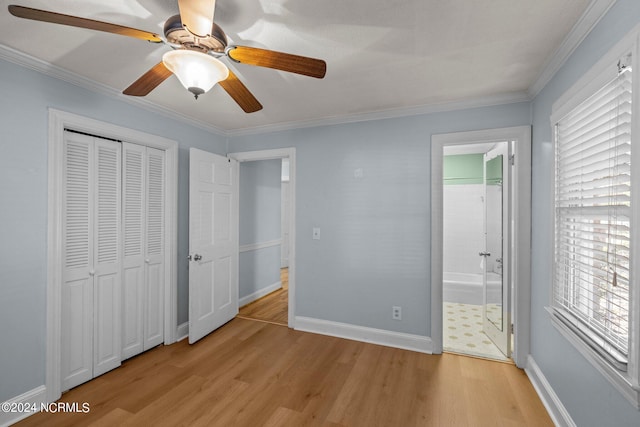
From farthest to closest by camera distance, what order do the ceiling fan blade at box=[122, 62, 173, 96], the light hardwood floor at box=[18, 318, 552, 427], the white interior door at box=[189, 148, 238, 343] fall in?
the white interior door at box=[189, 148, 238, 343] → the light hardwood floor at box=[18, 318, 552, 427] → the ceiling fan blade at box=[122, 62, 173, 96]

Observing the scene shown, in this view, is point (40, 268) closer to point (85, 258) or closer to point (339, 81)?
point (85, 258)

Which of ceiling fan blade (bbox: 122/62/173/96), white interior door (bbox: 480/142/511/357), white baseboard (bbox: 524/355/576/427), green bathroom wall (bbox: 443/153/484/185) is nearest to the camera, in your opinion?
ceiling fan blade (bbox: 122/62/173/96)

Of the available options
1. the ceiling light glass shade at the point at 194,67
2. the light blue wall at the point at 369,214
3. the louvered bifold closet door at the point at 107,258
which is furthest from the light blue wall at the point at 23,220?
the light blue wall at the point at 369,214

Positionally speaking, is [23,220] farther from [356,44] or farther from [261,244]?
[261,244]

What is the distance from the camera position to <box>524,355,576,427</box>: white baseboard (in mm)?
1774

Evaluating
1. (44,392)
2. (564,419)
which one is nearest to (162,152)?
(44,392)

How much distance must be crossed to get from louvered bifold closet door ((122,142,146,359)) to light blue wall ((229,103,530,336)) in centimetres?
150

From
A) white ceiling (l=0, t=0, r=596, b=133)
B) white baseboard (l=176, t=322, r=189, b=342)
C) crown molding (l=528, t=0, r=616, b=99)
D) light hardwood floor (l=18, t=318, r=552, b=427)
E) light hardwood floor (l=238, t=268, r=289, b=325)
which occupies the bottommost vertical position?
light hardwood floor (l=18, t=318, r=552, b=427)

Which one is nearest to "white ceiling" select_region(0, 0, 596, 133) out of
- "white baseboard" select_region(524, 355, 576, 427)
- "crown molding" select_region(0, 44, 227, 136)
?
"crown molding" select_region(0, 44, 227, 136)

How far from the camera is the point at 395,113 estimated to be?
294 cm

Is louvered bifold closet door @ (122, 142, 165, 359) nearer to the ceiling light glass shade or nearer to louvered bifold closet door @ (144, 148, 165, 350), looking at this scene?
louvered bifold closet door @ (144, 148, 165, 350)

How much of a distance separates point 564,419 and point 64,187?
12.2 ft

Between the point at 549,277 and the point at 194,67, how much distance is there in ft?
8.37

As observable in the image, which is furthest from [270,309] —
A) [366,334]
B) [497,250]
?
[497,250]
